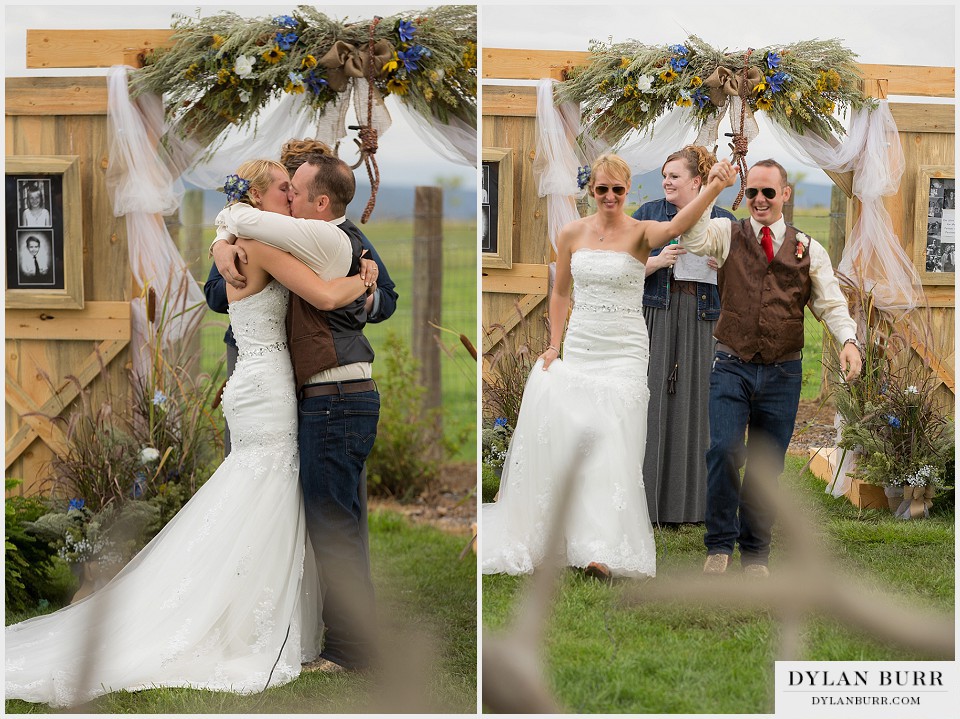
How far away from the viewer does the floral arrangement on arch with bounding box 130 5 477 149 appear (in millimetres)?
3732

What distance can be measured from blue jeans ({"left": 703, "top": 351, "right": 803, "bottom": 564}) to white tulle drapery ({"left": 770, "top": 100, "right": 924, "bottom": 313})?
48 centimetres

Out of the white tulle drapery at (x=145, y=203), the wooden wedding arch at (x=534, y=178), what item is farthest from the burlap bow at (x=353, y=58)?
the white tulle drapery at (x=145, y=203)

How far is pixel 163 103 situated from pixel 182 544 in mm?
1821

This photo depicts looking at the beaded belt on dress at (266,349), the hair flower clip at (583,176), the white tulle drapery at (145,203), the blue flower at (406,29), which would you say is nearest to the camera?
the hair flower clip at (583,176)

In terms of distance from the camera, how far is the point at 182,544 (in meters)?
3.57

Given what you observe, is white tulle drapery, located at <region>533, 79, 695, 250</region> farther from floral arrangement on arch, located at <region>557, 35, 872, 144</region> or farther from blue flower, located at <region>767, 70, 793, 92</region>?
blue flower, located at <region>767, 70, 793, 92</region>

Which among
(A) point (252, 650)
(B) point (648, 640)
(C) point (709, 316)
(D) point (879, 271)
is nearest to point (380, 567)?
(A) point (252, 650)

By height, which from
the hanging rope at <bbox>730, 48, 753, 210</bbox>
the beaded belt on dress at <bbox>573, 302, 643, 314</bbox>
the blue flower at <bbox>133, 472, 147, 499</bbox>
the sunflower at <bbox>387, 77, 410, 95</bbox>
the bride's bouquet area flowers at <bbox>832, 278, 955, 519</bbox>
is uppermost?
the sunflower at <bbox>387, 77, 410, 95</bbox>

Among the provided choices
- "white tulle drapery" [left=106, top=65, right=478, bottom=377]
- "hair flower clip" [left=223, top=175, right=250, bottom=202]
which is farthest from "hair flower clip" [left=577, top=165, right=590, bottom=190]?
"hair flower clip" [left=223, top=175, right=250, bottom=202]

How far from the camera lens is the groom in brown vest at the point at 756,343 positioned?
3.35 metres

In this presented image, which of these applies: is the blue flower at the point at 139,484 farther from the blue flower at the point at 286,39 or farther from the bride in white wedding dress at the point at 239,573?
the blue flower at the point at 286,39

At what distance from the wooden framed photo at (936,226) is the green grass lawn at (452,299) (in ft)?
9.14

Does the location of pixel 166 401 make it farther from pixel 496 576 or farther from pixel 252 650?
pixel 496 576

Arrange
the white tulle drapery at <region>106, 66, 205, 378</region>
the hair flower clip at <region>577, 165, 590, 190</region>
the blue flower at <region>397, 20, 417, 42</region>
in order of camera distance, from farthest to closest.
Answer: the white tulle drapery at <region>106, 66, 205, 378</region> → the blue flower at <region>397, 20, 417, 42</region> → the hair flower clip at <region>577, 165, 590, 190</region>
